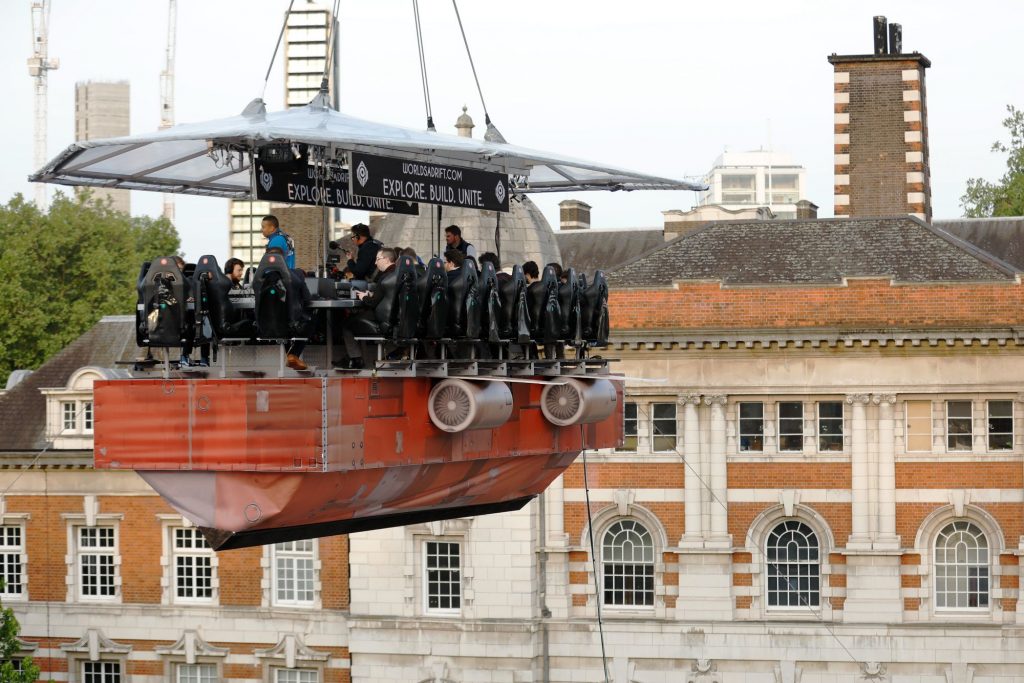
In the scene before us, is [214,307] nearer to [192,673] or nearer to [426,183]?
[426,183]

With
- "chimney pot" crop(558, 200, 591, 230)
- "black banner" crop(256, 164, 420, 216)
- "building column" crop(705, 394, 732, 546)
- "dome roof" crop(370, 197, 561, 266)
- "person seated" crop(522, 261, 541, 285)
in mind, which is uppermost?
"chimney pot" crop(558, 200, 591, 230)

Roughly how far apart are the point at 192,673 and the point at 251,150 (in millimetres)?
34161

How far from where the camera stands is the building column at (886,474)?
59.2 m

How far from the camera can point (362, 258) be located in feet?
108

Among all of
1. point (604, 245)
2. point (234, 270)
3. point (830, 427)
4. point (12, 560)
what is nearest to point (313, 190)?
point (234, 270)

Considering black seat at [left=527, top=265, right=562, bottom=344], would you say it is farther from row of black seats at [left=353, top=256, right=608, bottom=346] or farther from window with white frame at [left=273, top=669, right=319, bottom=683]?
window with white frame at [left=273, top=669, right=319, bottom=683]

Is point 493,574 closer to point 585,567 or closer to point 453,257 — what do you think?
point 585,567

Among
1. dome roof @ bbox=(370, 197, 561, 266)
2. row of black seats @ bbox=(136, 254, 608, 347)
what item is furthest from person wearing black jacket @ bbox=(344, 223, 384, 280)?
dome roof @ bbox=(370, 197, 561, 266)

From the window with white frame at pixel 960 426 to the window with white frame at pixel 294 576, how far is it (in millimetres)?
17740

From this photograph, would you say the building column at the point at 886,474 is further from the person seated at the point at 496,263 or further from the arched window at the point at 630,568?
the person seated at the point at 496,263

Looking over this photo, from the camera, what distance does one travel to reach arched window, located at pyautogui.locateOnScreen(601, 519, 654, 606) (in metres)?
60.8

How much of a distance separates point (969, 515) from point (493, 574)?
502 inches

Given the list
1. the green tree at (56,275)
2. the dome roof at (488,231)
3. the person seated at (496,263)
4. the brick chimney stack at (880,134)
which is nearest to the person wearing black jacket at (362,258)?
the person seated at (496,263)

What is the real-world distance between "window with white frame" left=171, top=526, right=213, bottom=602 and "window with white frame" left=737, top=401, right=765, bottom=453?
15295mm
